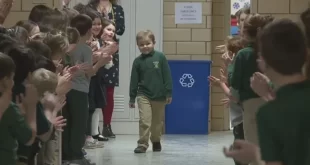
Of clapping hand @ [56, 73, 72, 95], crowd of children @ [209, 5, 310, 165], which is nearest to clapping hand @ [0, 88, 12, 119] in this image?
crowd of children @ [209, 5, 310, 165]

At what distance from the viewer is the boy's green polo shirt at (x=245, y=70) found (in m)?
5.08

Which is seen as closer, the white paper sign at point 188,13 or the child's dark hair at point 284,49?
the child's dark hair at point 284,49

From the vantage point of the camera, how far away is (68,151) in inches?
250

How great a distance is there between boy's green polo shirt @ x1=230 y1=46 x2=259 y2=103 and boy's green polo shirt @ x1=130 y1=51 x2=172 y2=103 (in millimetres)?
2741

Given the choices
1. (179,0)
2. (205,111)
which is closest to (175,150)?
(205,111)

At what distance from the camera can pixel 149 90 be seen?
786cm

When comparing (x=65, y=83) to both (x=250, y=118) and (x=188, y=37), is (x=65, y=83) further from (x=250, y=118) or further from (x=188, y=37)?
(x=188, y=37)

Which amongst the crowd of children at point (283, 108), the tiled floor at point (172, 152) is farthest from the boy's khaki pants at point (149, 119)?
the crowd of children at point (283, 108)

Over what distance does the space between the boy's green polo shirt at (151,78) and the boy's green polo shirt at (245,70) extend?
8.99ft

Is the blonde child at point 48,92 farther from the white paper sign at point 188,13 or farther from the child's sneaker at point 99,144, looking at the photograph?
the white paper sign at point 188,13

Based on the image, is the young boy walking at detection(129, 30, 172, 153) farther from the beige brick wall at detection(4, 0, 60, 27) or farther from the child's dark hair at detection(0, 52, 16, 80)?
the child's dark hair at detection(0, 52, 16, 80)

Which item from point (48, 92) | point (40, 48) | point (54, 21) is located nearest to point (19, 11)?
point (54, 21)

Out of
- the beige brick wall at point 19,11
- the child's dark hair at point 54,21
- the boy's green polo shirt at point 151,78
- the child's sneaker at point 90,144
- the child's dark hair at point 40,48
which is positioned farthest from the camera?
the child's sneaker at point 90,144

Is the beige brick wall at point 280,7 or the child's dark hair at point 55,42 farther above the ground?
the beige brick wall at point 280,7
